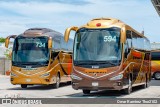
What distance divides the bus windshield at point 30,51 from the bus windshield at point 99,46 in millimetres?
4796

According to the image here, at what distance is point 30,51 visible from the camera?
2242 centimetres

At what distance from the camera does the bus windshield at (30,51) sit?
72.8 feet

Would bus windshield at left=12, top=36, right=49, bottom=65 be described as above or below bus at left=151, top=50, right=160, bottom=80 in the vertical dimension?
above

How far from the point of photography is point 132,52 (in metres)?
19.9

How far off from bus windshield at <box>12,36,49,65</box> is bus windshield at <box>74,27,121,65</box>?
189 inches

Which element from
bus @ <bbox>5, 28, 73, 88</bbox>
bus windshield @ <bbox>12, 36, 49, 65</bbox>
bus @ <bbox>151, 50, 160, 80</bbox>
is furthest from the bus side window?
bus @ <bbox>151, 50, 160, 80</bbox>

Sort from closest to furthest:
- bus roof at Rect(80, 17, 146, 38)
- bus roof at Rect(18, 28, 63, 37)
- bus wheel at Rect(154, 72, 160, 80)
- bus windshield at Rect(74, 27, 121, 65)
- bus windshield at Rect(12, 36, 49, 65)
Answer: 1. bus windshield at Rect(74, 27, 121, 65)
2. bus roof at Rect(80, 17, 146, 38)
3. bus windshield at Rect(12, 36, 49, 65)
4. bus roof at Rect(18, 28, 63, 37)
5. bus wheel at Rect(154, 72, 160, 80)

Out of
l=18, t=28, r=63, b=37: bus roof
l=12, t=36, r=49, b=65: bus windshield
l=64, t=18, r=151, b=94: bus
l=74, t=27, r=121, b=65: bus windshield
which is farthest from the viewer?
l=18, t=28, r=63, b=37: bus roof

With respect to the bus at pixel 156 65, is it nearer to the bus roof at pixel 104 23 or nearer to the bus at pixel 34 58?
the bus at pixel 34 58

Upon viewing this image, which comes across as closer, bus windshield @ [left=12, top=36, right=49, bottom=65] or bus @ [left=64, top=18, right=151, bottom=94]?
bus @ [left=64, top=18, right=151, bottom=94]

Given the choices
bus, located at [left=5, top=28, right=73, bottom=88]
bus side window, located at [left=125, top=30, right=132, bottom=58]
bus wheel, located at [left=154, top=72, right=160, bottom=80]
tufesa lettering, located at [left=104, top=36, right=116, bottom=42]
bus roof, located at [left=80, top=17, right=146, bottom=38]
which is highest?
bus roof, located at [left=80, top=17, right=146, bottom=38]

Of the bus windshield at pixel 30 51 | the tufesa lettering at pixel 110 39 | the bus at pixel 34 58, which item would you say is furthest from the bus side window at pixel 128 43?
the bus windshield at pixel 30 51

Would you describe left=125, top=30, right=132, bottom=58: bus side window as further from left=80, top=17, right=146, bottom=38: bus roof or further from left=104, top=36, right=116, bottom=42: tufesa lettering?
left=104, top=36, right=116, bottom=42: tufesa lettering

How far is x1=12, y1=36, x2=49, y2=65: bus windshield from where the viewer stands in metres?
22.2
